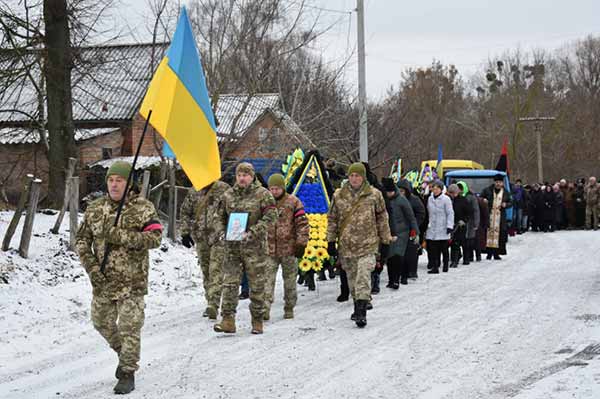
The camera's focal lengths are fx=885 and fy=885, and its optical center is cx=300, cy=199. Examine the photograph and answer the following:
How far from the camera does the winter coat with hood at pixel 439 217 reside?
1759 centimetres

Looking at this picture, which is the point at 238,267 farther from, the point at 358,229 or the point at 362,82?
the point at 362,82

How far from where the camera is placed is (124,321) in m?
7.36

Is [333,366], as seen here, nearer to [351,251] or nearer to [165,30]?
[351,251]

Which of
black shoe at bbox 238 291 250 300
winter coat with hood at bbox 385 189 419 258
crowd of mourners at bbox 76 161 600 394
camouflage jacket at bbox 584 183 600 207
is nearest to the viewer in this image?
crowd of mourners at bbox 76 161 600 394

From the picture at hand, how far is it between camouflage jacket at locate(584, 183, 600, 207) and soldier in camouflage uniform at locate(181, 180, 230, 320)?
73.5ft

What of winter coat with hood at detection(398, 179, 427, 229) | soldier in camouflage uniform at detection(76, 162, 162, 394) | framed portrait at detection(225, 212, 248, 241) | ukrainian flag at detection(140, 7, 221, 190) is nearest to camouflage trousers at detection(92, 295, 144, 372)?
soldier in camouflage uniform at detection(76, 162, 162, 394)

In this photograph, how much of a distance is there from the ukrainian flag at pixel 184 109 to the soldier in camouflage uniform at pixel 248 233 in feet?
2.17

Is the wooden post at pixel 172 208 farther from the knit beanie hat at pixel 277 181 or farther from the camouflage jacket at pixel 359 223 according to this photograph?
the camouflage jacket at pixel 359 223

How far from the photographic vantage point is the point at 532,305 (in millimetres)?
11953

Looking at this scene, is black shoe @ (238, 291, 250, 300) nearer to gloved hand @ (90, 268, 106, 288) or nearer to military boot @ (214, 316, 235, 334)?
military boot @ (214, 316, 235, 334)

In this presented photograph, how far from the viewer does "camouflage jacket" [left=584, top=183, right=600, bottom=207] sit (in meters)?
31.0

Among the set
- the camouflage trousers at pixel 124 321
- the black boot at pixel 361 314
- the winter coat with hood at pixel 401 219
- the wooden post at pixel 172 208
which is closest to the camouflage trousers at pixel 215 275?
the black boot at pixel 361 314

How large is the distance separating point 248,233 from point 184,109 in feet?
Result: 5.77

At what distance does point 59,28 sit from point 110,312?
42.3 ft
